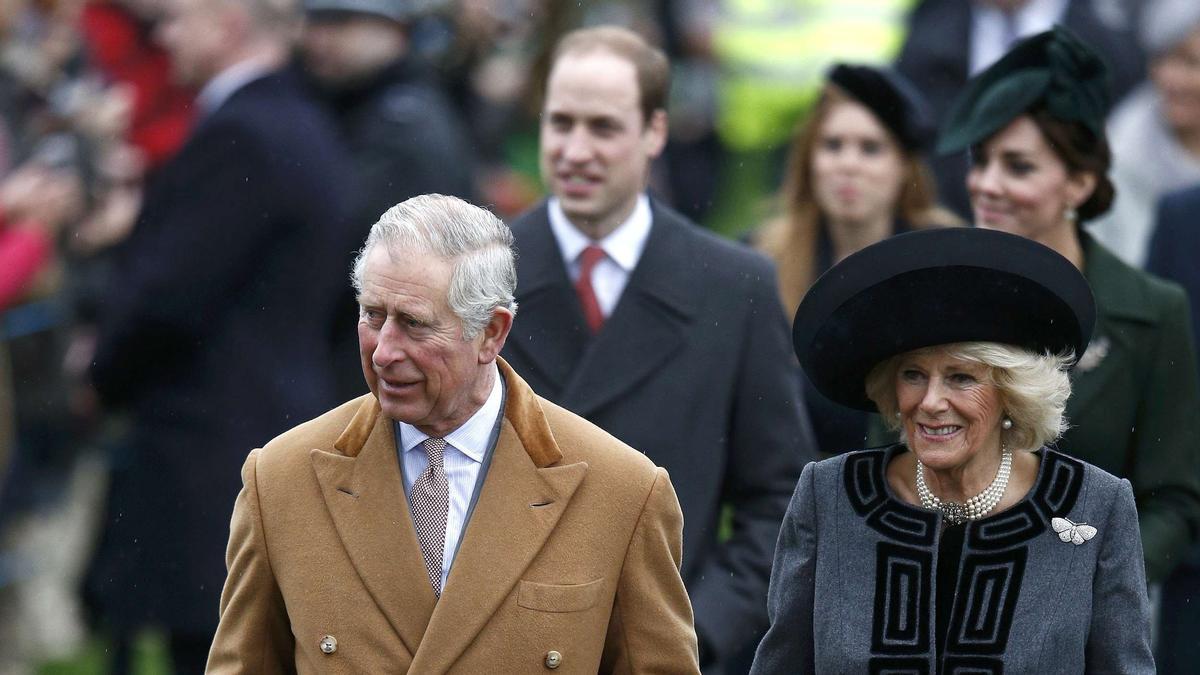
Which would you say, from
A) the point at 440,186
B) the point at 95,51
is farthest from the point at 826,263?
the point at 95,51

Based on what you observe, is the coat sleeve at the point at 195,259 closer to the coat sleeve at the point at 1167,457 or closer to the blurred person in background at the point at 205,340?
the blurred person in background at the point at 205,340

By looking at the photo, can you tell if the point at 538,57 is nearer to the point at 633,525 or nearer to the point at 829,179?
the point at 829,179

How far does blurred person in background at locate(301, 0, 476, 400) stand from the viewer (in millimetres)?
8977

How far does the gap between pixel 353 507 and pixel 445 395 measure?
307 millimetres

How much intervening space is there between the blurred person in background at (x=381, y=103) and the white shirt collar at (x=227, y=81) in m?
0.78

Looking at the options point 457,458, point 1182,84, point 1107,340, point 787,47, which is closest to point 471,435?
point 457,458

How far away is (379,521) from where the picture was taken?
16.1 ft

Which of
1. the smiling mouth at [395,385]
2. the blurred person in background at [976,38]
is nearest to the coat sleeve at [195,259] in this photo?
the smiling mouth at [395,385]

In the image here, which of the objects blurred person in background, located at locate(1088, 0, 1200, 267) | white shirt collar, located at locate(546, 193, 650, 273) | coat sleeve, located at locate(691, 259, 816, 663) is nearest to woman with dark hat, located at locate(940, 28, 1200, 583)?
coat sleeve, located at locate(691, 259, 816, 663)

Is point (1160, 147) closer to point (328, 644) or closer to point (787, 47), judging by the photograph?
point (787, 47)

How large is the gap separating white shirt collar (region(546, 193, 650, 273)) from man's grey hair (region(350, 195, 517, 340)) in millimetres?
1667

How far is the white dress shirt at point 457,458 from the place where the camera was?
4988mm

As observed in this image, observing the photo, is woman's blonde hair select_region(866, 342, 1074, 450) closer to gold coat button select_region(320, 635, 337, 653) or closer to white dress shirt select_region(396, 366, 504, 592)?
white dress shirt select_region(396, 366, 504, 592)

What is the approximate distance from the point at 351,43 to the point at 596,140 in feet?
9.51
